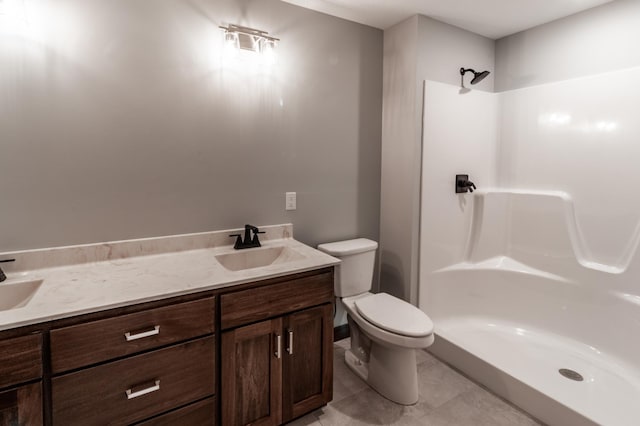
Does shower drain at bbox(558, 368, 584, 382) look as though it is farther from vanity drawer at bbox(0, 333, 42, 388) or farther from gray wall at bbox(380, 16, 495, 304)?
vanity drawer at bbox(0, 333, 42, 388)

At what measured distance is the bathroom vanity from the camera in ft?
3.49

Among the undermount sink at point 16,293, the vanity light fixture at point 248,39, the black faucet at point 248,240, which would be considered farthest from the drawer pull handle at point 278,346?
the vanity light fixture at point 248,39

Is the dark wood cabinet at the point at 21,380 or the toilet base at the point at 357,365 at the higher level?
the dark wood cabinet at the point at 21,380

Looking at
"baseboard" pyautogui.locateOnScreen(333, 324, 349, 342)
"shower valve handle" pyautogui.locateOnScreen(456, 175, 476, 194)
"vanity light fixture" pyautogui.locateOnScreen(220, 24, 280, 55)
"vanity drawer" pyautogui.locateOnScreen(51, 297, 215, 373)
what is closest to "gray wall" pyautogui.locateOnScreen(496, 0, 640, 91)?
"shower valve handle" pyautogui.locateOnScreen(456, 175, 476, 194)

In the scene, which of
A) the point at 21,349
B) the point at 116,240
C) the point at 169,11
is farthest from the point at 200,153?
the point at 21,349

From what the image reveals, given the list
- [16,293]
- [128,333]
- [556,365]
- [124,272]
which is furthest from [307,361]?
[556,365]

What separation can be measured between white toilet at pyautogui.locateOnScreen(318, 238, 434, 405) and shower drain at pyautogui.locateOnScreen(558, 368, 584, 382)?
3.15 ft

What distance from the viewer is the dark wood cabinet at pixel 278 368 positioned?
1.42 metres

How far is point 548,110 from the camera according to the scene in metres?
2.39

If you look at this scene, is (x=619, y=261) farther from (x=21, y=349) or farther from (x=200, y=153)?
(x=21, y=349)

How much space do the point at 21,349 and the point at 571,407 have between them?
228 cm

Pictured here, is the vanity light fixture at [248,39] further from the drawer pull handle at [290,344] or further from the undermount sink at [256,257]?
the drawer pull handle at [290,344]

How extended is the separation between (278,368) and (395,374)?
0.72 meters

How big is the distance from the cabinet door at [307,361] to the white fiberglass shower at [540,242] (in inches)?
38.0
